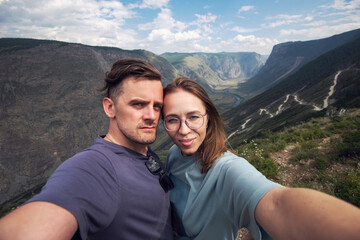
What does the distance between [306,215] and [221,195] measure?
36.7 inches

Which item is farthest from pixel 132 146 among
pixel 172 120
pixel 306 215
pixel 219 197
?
pixel 306 215

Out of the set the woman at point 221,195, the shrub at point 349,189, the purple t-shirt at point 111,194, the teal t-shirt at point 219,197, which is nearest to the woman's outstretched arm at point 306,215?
the woman at point 221,195

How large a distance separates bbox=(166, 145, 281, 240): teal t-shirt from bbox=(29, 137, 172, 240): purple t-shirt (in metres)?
0.33

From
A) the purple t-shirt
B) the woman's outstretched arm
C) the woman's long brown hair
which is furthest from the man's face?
the woman's outstretched arm

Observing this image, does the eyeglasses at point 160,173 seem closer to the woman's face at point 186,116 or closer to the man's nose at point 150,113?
the woman's face at point 186,116

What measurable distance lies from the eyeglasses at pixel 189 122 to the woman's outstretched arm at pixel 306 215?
4.65 feet

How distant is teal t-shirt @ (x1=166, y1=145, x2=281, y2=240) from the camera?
67.3 inches

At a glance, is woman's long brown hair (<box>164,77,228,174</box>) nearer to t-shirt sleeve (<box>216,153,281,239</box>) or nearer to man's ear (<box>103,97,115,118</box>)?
t-shirt sleeve (<box>216,153,281,239</box>)

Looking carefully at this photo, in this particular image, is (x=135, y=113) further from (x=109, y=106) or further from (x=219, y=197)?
(x=219, y=197)

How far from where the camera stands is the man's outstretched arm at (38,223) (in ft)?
4.17

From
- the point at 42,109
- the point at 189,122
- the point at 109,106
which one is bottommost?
the point at 42,109

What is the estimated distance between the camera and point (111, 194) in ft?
6.14

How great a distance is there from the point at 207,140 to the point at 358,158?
6802 mm

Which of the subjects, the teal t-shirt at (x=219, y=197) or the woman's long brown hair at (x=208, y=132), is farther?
the woman's long brown hair at (x=208, y=132)
